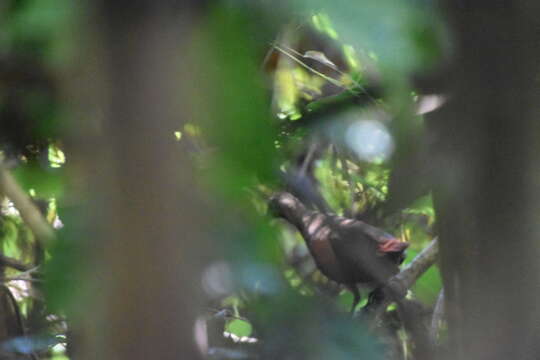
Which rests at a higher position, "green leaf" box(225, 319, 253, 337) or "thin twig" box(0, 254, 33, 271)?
"thin twig" box(0, 254, 33, 271)

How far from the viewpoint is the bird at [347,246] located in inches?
39.9

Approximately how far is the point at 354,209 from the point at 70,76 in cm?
96

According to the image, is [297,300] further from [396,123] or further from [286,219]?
[286,219]

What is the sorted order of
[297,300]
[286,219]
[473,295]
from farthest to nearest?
[286,219]
[473,295]
[297,300]

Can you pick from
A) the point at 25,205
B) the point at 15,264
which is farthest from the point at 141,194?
the point at 15,264

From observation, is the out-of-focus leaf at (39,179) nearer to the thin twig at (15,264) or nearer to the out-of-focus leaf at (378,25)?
the thin twig at (15,264)

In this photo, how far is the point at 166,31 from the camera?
33 centimetres

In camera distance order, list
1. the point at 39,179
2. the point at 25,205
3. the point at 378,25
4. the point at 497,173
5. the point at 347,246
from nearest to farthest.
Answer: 1. the point at 378,25
2. the point at 497,173
3. the point at 39,179
4. the point at 25,205
5. the point at 347,246

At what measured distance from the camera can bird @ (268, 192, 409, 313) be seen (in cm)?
101

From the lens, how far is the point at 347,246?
1.06 m

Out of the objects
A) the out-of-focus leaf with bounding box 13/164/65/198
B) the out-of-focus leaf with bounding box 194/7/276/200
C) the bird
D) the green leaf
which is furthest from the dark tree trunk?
the green leaf

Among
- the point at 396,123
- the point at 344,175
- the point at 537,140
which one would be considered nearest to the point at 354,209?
the point at 344,175

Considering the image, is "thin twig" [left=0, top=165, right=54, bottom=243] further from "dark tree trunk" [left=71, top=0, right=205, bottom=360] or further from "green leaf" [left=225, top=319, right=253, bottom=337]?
"dark tree trunk" [left=71, top=0, right=205, bottom=360]

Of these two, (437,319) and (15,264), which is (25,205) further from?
(437,319)
